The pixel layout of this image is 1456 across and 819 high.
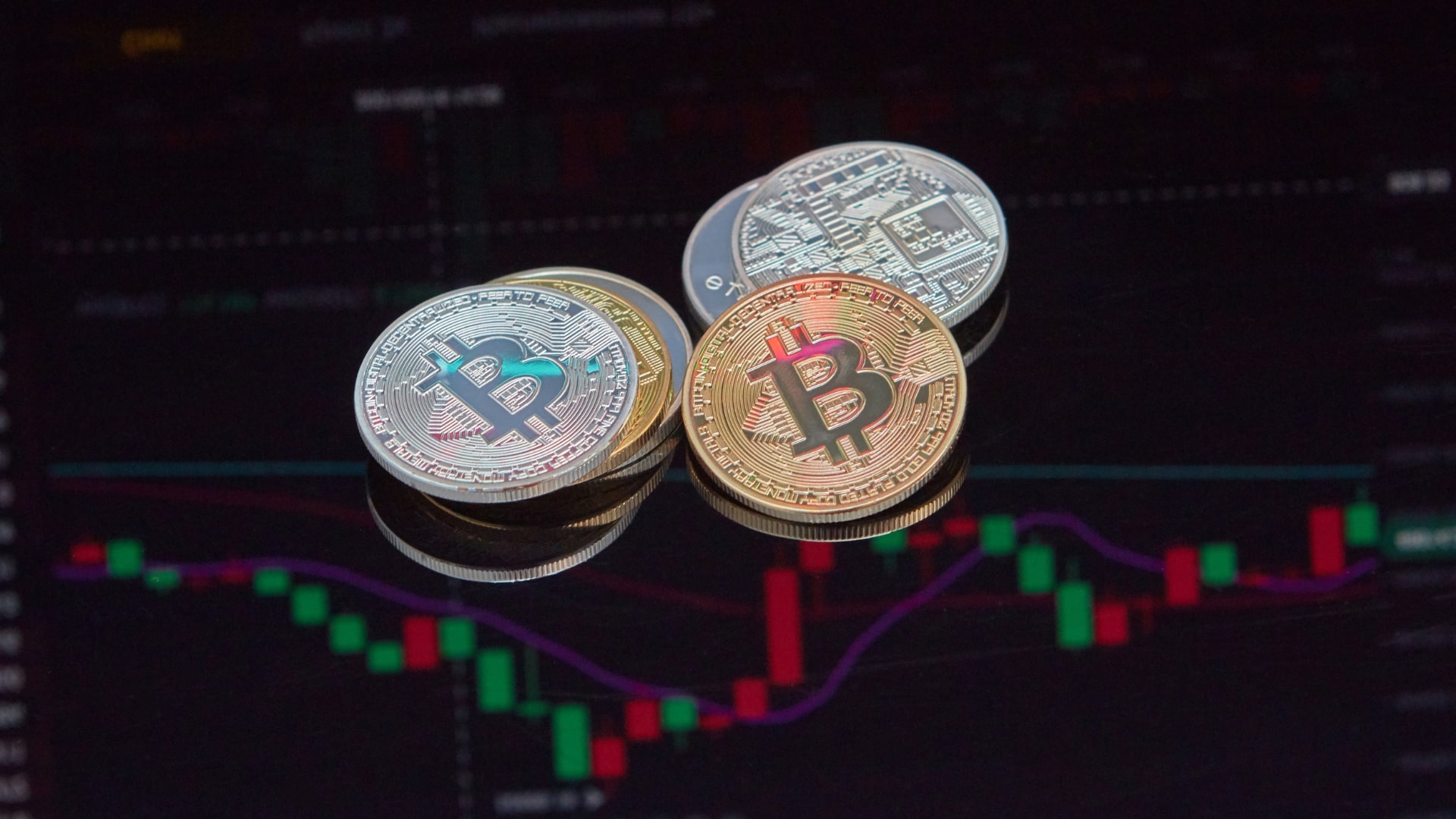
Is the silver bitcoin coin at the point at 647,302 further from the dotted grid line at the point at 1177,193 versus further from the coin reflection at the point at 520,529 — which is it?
the dotted grid line at the point at 1177,193

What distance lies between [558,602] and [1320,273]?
1.21 metres

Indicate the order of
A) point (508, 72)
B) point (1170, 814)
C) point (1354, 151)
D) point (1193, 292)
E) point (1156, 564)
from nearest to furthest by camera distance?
point (1170, 814)
point (1156, 564)
point (1193, 292)
point (1354, 151)
point (508, 72)

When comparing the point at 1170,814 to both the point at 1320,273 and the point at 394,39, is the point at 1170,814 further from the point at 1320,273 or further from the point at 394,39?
the point at 394,39

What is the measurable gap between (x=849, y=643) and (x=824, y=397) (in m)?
0.31

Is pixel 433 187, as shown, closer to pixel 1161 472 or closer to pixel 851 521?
pixel 851 521

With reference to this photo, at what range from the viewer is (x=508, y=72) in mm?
2646

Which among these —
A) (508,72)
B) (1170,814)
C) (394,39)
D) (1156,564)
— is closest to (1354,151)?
(1156,564)

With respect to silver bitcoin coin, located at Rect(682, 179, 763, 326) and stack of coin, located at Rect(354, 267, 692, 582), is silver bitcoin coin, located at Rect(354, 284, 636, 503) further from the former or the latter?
silver bitcoin coin, located at Rect(682, 179, 763, 326)

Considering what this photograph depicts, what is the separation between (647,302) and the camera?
7.31 ft

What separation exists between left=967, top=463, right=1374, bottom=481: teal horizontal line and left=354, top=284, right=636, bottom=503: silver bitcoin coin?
0.51 meters

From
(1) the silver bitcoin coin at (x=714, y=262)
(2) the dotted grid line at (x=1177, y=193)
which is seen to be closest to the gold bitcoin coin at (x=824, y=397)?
(1) the silver bitcoin coin at (x=714, y=262)

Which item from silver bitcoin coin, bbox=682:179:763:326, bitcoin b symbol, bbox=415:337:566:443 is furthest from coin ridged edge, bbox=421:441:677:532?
silver bitcoin coin, bbox=682:179:763:326

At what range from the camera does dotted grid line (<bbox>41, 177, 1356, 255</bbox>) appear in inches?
93.7

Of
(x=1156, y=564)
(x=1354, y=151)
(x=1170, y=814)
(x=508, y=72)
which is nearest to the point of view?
(x=1170, y=814)
